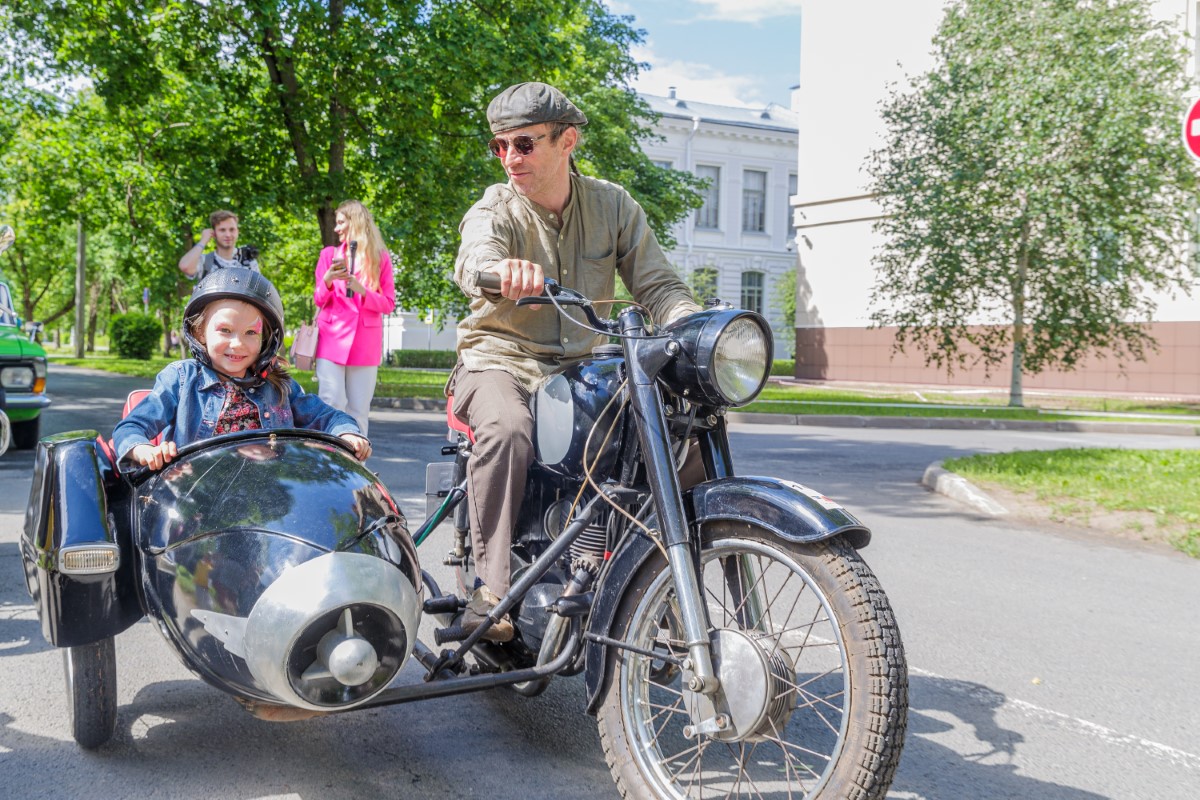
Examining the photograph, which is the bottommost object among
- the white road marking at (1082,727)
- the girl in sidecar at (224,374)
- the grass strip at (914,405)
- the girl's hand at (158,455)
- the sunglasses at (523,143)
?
the white road marking at (1082,727)

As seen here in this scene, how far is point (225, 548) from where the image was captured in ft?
8.05

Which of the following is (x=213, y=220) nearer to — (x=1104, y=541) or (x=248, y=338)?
(x=248, y=338)

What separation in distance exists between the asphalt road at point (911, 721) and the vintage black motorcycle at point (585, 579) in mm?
249

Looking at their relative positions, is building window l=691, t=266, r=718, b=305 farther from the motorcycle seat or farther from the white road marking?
the motorcycle seat

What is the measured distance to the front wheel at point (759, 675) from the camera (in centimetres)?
220

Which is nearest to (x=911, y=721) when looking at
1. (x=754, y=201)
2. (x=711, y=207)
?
(x=711, y=207)

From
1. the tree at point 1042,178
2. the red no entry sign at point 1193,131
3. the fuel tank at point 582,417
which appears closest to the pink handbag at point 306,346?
the fuel tank at point 582,417

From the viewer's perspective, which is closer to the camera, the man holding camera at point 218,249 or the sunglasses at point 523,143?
the sunglasses at point 523,143

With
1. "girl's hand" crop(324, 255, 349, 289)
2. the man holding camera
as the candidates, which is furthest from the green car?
"girl's hand" crop(324, 255, 349, 289)

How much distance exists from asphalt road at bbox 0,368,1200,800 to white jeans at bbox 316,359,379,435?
2246 millimetres

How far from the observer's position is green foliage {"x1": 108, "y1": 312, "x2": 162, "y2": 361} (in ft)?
132

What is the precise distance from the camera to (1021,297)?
2083 centimetres

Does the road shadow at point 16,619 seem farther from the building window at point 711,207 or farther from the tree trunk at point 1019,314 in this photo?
the building window at point 711,207

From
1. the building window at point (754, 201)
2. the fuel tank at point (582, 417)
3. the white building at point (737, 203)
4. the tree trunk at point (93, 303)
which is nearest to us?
the fuel tank at point (582, 417)
